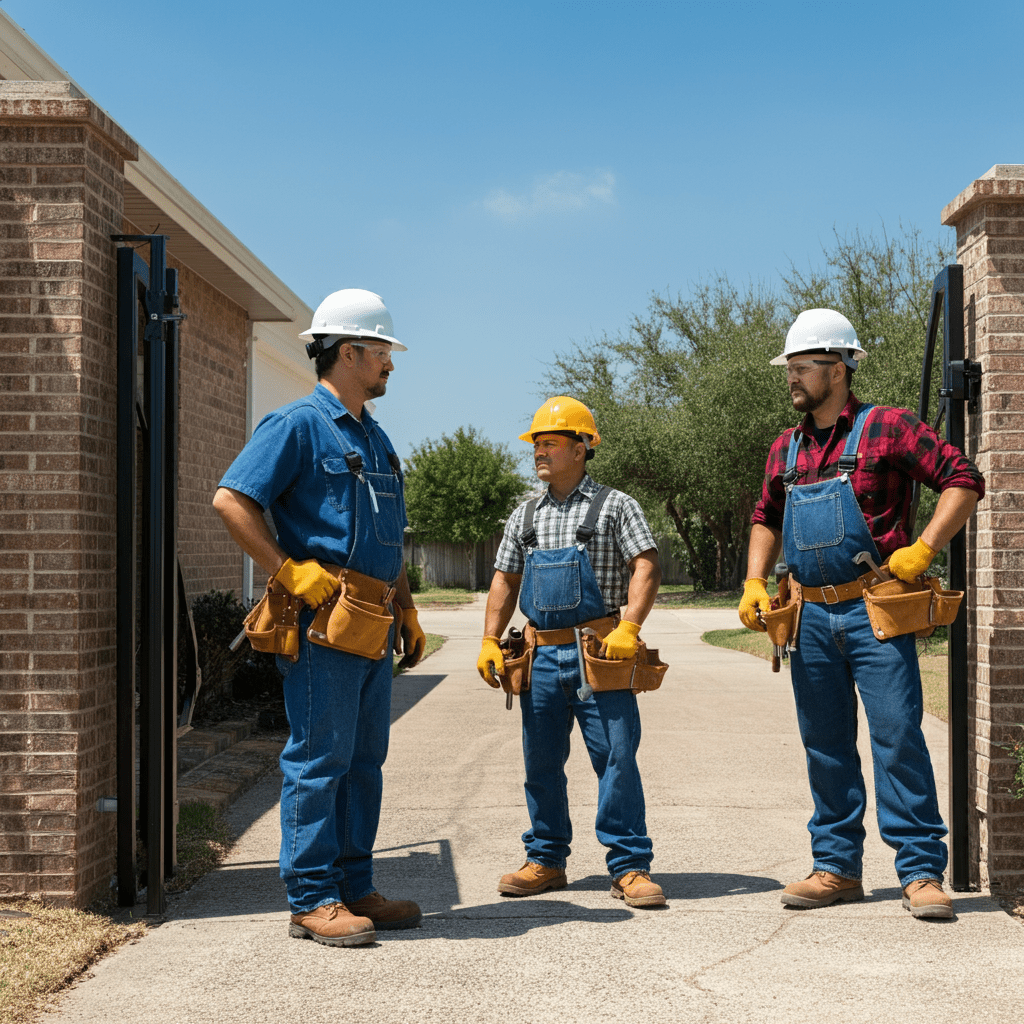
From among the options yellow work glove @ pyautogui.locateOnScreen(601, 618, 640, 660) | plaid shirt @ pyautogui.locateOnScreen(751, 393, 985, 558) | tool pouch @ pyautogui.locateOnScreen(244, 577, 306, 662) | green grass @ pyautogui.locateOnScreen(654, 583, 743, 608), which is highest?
plaid shirt @ pyautogui.locateOnScreen(751, 393, 985, 558)

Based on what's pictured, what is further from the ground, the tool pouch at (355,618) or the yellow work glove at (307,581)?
the yellow work glove at (307,581)

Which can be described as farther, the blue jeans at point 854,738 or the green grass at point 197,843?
the green grass at point 197,843

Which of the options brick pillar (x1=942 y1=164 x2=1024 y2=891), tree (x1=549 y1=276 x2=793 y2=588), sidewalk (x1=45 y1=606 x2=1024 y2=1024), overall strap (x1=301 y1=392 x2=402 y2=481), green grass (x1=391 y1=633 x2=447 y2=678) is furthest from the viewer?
tree (x1=549 y1=276 x2=793 y2=588)

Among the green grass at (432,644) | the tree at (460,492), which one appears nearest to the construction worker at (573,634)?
the green grass at (432,644)

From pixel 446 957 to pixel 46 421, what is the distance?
2.48 metres

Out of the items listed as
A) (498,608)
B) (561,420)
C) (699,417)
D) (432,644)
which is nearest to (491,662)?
(498,608)

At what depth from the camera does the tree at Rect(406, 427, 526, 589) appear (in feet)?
149

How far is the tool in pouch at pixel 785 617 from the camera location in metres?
4.77

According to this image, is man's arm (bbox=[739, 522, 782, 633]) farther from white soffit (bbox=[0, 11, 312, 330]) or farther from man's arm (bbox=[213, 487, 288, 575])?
white soffit (bbox=[0, 11, 312, 330])

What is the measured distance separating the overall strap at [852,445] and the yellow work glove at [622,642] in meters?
1.04

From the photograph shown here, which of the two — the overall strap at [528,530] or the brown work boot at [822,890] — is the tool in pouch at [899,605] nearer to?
the brown work boot at [822,890]

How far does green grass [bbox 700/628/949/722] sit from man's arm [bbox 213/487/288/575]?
5.56 meters

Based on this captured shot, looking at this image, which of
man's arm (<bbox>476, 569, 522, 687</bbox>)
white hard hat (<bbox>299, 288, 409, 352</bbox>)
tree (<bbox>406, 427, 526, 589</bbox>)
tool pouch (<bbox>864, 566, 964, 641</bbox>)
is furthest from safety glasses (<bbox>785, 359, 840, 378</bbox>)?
tree (<bbox>406, 427, 526, 589</bbox>)

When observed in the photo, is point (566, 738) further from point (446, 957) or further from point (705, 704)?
point (705, 704)
